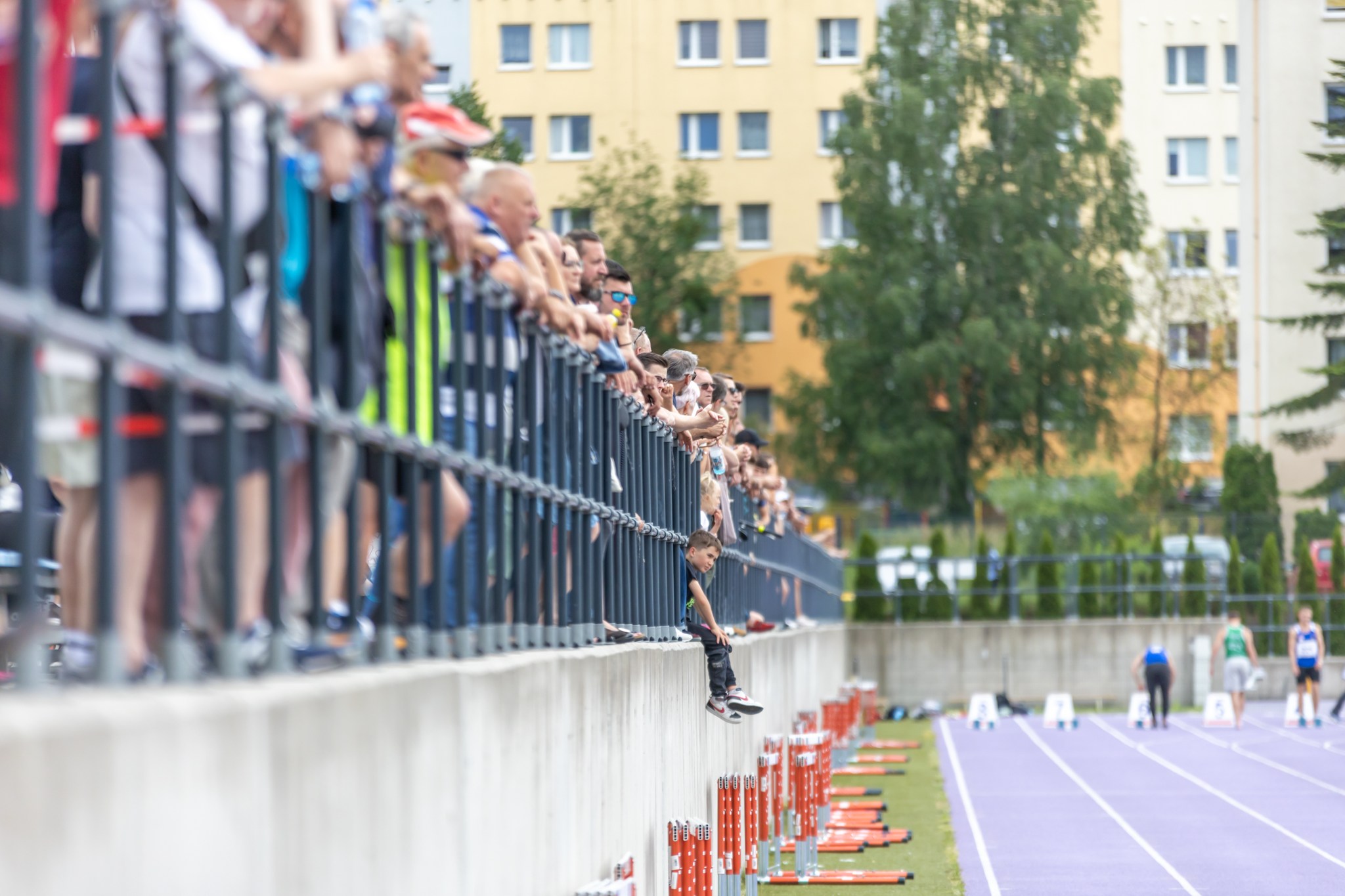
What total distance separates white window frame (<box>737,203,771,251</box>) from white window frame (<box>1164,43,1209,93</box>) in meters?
18.3

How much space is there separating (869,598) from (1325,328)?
17018 millimetres

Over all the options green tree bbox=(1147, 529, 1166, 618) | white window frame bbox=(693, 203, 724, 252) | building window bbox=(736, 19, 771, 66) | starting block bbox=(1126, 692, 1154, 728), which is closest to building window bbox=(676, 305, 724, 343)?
white window frame bbox=(693, 203, 724, 252)

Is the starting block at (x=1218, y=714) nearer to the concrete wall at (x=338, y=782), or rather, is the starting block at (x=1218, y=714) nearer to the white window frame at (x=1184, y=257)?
the concrete wall at (x=338, y=782)

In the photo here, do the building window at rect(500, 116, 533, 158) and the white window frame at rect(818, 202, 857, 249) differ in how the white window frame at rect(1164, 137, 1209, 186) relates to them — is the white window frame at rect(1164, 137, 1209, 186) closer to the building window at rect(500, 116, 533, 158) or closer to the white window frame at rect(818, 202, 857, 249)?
the white window frame at rect(818, 202, 857, 249)

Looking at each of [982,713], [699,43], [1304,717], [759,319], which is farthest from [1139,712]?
[699,43]

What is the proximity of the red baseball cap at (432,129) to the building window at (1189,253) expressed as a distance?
67044 mm

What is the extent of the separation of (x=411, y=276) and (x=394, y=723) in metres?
1.27

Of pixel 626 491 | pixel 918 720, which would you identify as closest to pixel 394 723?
pixel 626 491

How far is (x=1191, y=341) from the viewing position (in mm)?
74562

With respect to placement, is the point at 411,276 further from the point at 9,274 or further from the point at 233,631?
the point at 9,274

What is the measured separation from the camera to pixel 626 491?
9.98 meters

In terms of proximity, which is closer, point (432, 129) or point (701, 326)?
point (432, 129)

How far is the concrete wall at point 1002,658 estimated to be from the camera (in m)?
48.1

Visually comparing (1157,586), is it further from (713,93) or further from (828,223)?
(713,93)
